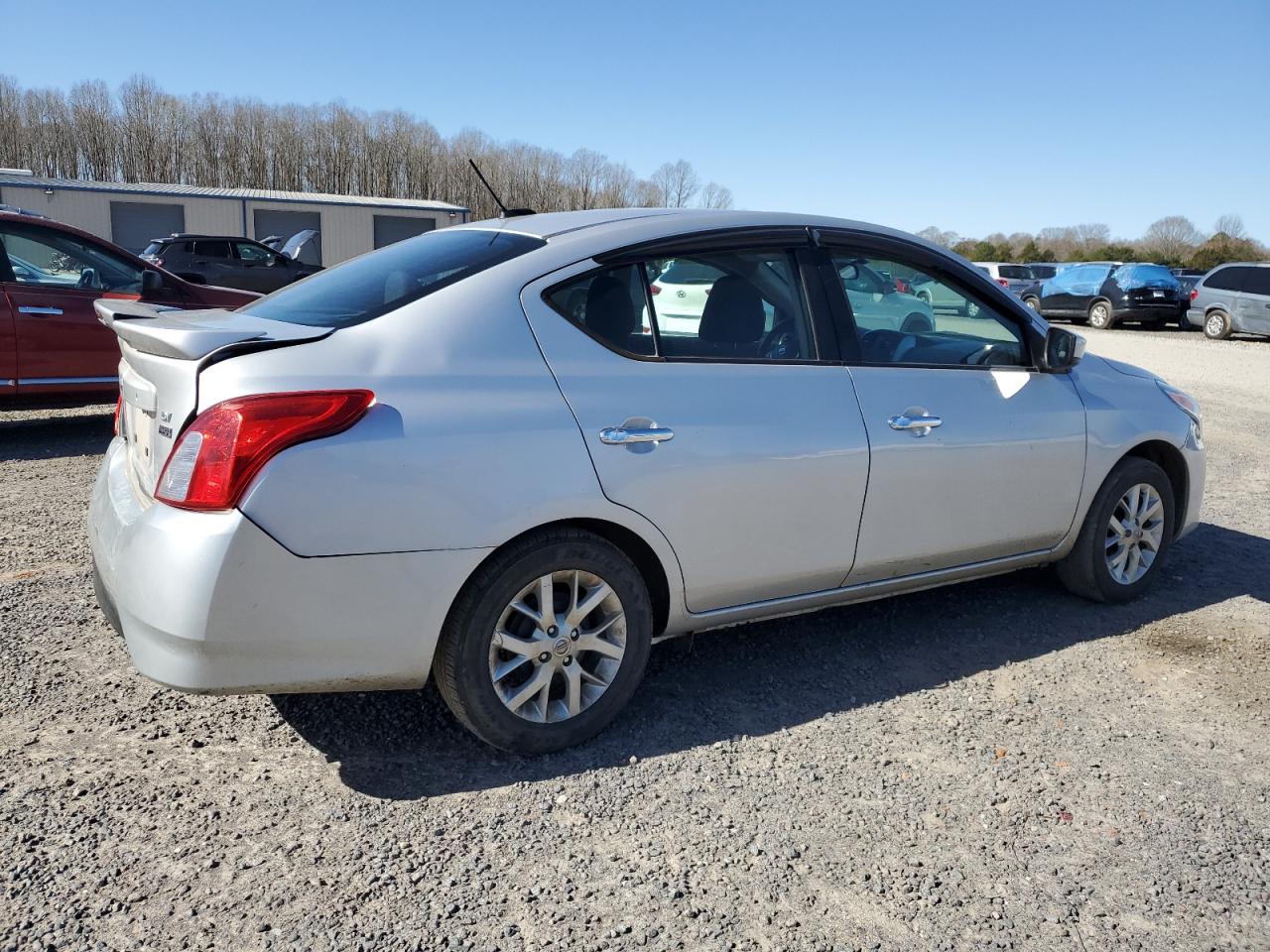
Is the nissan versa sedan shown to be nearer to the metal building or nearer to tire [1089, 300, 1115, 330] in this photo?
Result: tire [1089, 300, 1115, 330]

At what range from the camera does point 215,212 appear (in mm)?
41000

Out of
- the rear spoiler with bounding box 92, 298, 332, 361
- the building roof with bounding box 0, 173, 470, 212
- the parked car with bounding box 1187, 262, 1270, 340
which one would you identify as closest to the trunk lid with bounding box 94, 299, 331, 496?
the rear spoiler with bounding box 92, 298, 332, 361

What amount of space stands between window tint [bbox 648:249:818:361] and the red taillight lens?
125 cm

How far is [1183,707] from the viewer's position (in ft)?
12.4

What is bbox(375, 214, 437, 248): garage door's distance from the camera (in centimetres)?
4384

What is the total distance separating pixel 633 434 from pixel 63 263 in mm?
6417

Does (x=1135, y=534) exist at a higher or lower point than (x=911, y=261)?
lower

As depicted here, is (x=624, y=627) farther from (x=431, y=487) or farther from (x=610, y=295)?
(x=610, y=295)

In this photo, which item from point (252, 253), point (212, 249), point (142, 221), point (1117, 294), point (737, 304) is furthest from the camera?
point (142, 221)

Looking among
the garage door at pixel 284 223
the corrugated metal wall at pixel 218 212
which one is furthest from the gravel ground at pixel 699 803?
the garage door at pixel 284 223

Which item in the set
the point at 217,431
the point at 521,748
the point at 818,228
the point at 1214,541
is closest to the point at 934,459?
the point at 818,228

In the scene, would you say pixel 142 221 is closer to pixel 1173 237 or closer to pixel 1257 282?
pixel 1257 282

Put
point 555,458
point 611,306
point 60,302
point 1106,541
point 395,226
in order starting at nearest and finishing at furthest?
point 555,458 < point 611,306 < point 1106,541 < point 60,302 < point 395,226

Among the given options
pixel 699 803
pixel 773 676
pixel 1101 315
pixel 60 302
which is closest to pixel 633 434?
pixel 699 803
